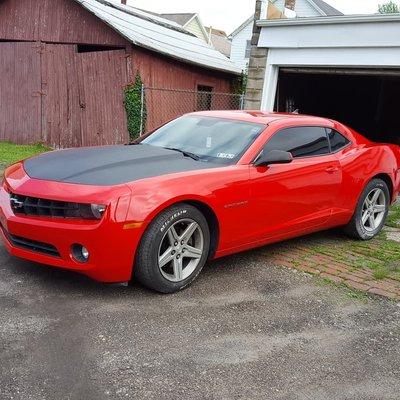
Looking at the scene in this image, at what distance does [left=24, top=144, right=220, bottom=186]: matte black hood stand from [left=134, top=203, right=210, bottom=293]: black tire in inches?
13.5

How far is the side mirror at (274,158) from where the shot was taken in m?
4.53

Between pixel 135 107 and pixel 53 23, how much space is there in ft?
11.5

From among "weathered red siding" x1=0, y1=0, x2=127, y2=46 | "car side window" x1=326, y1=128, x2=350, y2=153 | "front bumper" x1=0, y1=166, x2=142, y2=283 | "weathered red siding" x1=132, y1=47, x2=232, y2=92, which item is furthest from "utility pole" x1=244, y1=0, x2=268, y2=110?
"front bumper" x1=0, y1=166, x2=142, y2=283

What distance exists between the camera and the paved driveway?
280 centimetres

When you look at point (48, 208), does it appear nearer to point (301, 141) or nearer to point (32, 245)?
point (32, 245)

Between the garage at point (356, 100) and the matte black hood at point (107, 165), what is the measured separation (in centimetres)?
800

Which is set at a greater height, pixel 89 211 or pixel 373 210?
pixel 89 211

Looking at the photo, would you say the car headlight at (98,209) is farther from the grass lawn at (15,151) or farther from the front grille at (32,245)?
the grass lawn at (15,151)

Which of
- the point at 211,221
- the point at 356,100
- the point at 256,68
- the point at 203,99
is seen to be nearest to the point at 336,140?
the point at 211,221

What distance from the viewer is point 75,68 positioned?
12.8m

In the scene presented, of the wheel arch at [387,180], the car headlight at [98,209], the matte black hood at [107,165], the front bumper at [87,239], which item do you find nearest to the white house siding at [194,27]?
the wheel arch at [387,180]

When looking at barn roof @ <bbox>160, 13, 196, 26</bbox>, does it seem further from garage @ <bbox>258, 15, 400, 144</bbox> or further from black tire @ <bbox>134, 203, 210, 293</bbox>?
black tire @ <bbox>134, 203, 210, 293</bbox>

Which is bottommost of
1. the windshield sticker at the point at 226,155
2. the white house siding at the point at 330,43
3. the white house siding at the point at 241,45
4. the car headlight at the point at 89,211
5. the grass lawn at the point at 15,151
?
the grass lawn at the point at 15,151

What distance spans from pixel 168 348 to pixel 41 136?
37.4ft
